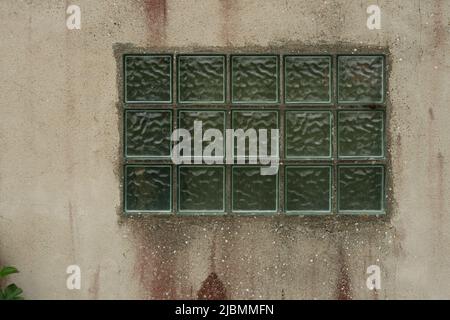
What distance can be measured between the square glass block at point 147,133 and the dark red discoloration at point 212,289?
1.02 meters

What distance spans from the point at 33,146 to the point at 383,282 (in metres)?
2.90

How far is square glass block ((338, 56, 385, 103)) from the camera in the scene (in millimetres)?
4496

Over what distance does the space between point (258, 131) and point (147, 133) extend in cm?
→ 87

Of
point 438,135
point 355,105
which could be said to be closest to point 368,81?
point 355,105

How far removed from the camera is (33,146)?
14.7ft

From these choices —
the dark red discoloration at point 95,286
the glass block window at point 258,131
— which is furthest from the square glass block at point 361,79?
the dark red discoloration at point 95,286

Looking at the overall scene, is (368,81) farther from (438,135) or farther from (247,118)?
(247,118)

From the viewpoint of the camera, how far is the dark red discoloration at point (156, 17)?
4.44 m

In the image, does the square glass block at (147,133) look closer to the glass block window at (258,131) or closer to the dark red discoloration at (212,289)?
the glass block window at (258,131)

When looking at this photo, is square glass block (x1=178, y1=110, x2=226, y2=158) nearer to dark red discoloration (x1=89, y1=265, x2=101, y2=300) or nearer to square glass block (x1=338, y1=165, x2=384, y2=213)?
square glass block (x1=338, y1=165, x2=384, y2=213)

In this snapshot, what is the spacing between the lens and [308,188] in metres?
4.54

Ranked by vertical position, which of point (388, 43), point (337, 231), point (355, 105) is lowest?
point (337, 231)

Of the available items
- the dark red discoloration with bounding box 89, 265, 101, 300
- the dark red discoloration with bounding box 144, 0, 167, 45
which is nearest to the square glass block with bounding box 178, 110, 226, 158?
the dark red discoloration with bounding box 144, 0, 167, 45

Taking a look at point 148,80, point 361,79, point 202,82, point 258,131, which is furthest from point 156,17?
point 361,79
